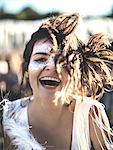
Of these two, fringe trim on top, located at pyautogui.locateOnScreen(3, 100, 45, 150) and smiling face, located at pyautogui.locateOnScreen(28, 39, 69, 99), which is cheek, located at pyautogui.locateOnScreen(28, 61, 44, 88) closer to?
smiling face, located at pyautogui.locateOnScreen(28, 39, 69, 99)

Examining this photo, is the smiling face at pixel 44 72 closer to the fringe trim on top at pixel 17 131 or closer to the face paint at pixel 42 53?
the face paint at pixel 42 53

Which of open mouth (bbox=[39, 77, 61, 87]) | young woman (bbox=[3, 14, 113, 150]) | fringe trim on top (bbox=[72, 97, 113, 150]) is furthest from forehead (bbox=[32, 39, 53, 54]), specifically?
fringe trim on top (bbox=[72, 97, 113, 150])

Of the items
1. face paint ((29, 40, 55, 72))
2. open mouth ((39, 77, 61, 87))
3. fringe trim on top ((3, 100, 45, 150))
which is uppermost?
face paint ((29, 40, 55, 72))

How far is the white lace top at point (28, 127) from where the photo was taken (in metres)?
1.17

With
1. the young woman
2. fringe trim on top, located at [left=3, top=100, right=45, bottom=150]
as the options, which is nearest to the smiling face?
the young woman

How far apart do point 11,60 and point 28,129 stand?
266mm

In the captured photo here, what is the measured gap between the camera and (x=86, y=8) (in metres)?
1.23

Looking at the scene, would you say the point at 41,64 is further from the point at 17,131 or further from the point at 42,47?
the point at 17,131

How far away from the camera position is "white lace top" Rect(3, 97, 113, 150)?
1.17 metres

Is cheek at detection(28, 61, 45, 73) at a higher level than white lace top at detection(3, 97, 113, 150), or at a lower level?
higher

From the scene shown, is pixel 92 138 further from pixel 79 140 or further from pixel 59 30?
pixel 59 30

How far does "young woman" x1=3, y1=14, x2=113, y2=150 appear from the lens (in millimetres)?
1158

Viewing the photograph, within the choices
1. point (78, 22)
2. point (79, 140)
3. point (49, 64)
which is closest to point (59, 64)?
point (49, 64)

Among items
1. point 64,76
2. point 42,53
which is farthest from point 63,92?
point 42,53
